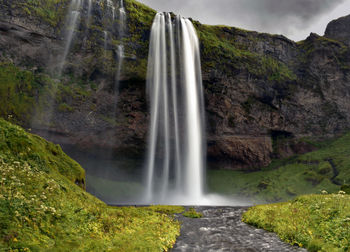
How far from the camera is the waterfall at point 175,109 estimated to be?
6506cm

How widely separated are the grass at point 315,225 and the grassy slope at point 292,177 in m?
54.0

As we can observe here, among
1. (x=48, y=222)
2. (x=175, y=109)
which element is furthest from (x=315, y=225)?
(x=175, y=109)

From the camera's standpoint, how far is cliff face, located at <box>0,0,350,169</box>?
5656 cm

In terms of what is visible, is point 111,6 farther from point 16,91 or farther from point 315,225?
point 315,225

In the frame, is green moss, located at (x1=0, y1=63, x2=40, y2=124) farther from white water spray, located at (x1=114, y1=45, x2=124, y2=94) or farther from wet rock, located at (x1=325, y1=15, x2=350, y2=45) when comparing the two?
wet rock, located at (x1=325, y1=15, x2=350, y2=45)

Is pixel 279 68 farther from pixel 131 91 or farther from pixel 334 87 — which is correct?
pixel 131 91

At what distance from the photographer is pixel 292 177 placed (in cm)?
7662

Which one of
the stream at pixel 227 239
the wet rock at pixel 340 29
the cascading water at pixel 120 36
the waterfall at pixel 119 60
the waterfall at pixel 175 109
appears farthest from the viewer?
the wet rock at pixel 340 29

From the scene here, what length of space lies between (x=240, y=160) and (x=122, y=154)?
36.9 metres

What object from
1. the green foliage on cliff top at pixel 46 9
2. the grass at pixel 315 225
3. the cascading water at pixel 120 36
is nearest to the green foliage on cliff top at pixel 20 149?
the grass at pixel 315 225

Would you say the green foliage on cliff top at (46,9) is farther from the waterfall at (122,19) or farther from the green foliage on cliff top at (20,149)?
the green foliage on cliff top at (20,149)

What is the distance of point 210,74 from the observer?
71750mm

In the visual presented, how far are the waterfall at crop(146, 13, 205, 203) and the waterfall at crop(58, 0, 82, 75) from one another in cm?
1862

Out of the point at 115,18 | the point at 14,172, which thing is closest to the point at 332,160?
the point at 115,18
